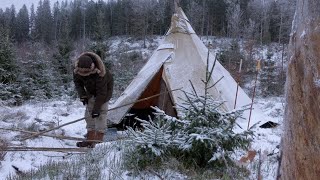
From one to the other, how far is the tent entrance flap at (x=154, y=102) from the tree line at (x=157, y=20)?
2698 centimetres

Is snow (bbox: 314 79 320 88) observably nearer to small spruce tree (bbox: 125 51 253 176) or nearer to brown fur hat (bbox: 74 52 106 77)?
small spruce tree (bbox: 125 51 253 176)

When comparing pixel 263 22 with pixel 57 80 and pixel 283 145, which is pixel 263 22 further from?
pixel 283 145

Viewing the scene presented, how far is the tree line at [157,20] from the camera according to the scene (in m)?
39.3

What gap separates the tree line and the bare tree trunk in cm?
3297

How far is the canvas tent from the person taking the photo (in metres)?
6.82

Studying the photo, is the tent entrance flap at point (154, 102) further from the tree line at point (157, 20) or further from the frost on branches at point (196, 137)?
the tree line at point (157, 20)

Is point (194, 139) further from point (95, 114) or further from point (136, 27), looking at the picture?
point (136, 27)

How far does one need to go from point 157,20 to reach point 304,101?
4693 cm

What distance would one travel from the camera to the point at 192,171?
9.59ft

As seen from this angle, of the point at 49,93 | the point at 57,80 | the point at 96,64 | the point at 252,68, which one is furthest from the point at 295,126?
the point at 252,68

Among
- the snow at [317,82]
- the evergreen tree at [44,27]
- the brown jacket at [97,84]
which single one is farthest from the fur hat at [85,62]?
the evergreen tree at [44,27]

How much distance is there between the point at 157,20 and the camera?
47156 mm

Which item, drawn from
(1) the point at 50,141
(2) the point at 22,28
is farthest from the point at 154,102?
(2) the point at 22,28

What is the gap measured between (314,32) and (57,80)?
18591 millimetres
